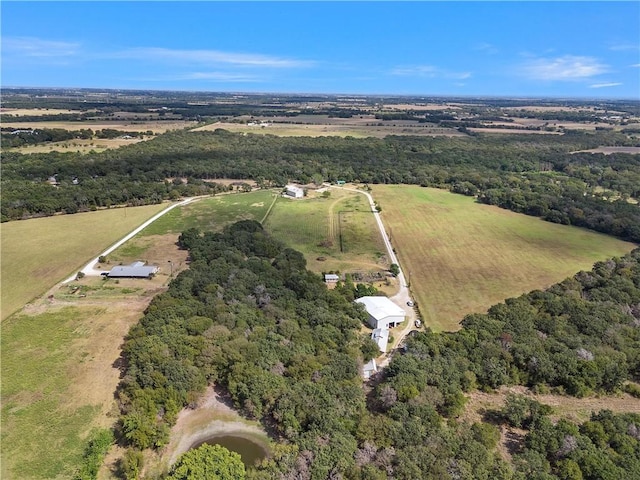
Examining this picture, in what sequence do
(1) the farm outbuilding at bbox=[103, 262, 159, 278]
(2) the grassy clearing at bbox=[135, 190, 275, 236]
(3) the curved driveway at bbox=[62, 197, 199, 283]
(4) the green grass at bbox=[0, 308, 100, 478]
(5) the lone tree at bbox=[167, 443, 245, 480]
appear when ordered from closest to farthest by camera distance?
(5) the lone tree at bbox=[167, 443, 245, 480], (4) the green grass at bbox=[0, 308, 100, 478], (1) the farm outbuilding at bbox=[103, 262, 159, 278], (3) the curved driveway at bbox=[62, 197, 199, 283], (2) the grassy clearing at bbox=[135, 190, 275, 236]

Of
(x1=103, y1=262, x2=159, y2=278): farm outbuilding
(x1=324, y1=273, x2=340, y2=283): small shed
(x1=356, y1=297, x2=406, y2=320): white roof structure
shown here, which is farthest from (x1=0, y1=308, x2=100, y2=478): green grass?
(x1=324, y1=273, x2=340, y2=283): small shed

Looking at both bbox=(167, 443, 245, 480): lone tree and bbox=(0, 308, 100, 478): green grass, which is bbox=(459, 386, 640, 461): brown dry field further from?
bbox=(0, 308, 100, 478): green grass

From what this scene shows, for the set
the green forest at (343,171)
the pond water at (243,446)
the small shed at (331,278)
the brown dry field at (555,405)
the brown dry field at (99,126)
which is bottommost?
the brown dry field at (555,405)

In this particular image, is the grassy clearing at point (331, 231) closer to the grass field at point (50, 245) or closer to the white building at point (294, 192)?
the white building at point (294, 192)

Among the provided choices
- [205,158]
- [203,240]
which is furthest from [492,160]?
[203,240]

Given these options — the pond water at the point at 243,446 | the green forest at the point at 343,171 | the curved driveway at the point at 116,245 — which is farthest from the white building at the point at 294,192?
the pond water at the point at 243,446

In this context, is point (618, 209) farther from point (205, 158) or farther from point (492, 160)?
point (205, 158)

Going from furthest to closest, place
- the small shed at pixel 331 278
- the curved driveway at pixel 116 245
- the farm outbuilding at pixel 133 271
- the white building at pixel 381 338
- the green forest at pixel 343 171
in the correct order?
the green forest at pixel 343 171 < the curved driveway at pixel 116 245 < the small shed at pixel 331 278 < the farm outbuilding at pixel 133 271 < the white building at pixel 381 338
